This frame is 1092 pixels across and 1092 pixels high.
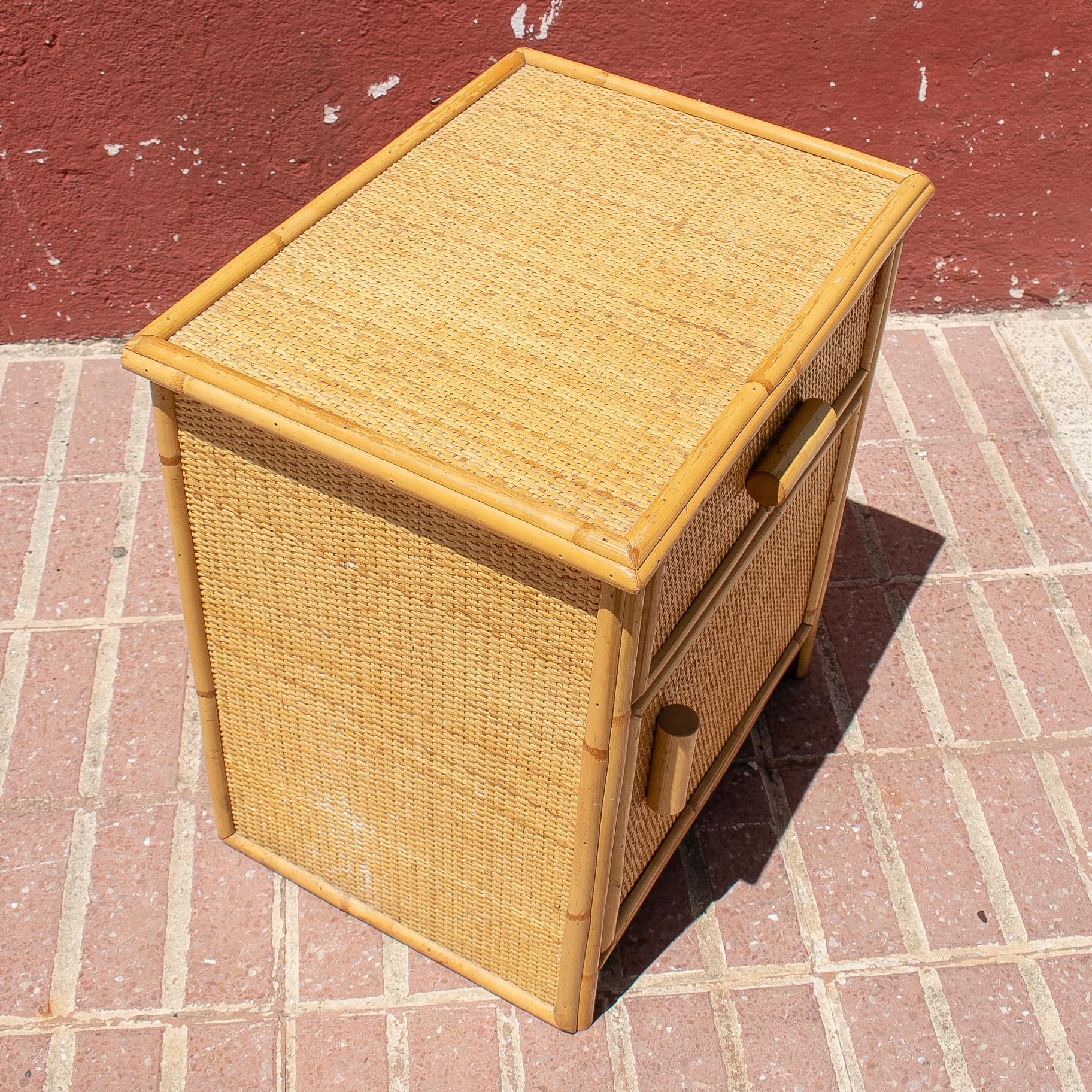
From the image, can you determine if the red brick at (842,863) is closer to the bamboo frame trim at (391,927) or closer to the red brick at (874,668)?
the red brick at (874,668)

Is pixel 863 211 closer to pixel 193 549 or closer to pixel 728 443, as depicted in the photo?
pixel 728 443

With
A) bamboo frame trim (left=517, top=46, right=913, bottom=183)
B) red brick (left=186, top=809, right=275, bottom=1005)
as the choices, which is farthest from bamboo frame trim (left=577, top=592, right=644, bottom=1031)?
bamboo frame trim (left=517, top=46, right=913, bottom=183)

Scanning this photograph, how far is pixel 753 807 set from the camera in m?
2.94

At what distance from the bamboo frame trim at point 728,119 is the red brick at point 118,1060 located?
1.97 metres

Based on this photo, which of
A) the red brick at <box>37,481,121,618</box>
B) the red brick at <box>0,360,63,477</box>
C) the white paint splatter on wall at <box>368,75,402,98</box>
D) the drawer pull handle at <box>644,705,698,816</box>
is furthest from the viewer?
the red brick at <box>0,360,63,477</box>

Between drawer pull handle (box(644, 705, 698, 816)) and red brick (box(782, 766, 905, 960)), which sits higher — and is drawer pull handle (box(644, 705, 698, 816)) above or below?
above

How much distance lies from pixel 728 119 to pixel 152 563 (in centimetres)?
177

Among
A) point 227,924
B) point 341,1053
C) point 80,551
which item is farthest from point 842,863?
point 80,551

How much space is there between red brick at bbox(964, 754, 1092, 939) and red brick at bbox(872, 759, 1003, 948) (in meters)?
0.07

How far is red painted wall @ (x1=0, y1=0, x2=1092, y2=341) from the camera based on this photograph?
3.29 metres

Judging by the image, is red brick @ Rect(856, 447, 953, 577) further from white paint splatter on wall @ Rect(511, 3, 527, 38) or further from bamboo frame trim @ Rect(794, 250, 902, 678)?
white paint splatter on wall @ Rect(511, 3, 527, 38)

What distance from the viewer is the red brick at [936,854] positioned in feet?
8.99

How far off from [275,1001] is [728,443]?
1.48m

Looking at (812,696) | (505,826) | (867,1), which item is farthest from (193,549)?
(867,1)
